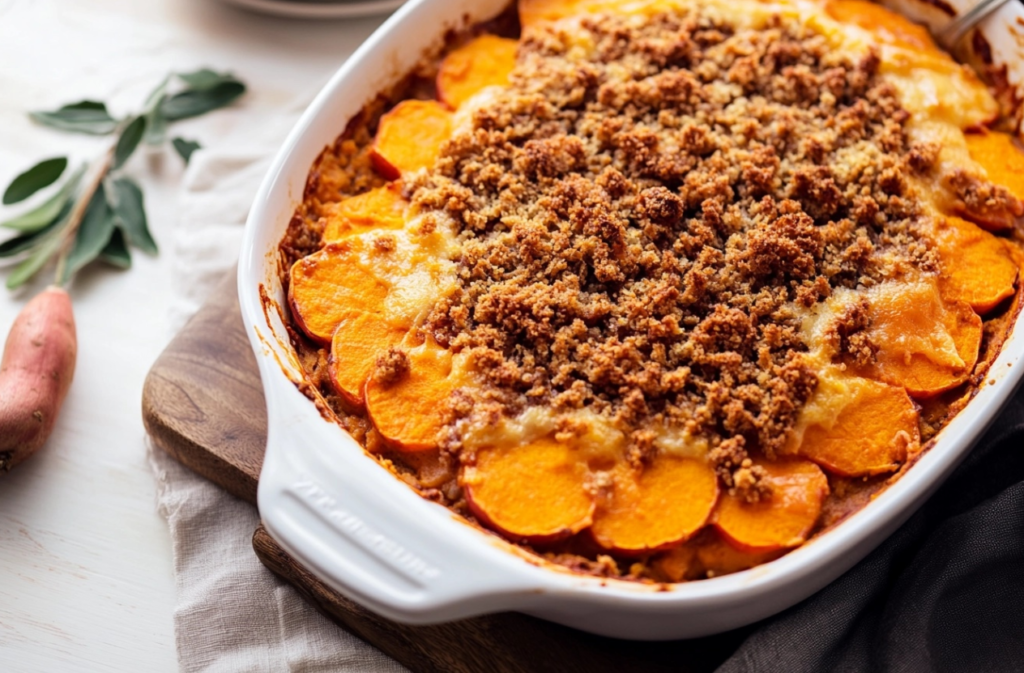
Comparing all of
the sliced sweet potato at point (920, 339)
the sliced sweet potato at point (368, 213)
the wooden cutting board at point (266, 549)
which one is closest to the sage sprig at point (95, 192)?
the wooden cutting board at point (266, 549)

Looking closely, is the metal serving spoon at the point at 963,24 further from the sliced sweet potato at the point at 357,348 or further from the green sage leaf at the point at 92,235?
the green sage leaf at the point at 92,235

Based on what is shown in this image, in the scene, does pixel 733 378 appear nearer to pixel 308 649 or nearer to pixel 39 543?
pixel 308 649

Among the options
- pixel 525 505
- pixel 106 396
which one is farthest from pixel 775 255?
pixel 106 396

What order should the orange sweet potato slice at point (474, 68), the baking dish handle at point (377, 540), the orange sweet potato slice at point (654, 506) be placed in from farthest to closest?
the orange sweet potato slice at point (474, 68) → the orange sweet potato slice at point (654, 506) → the baking dish handle at point (377, 540)

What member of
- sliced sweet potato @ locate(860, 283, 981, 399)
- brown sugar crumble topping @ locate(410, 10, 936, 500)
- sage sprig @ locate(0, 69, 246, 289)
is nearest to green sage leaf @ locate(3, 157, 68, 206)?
sage sprig @ locate(0, 69, 246, 289)

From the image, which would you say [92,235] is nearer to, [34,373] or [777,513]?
[34,373]

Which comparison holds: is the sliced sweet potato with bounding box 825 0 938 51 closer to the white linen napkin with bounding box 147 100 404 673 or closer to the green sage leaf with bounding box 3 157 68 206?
the white linen napkin with bounding box 147 100 404 673
